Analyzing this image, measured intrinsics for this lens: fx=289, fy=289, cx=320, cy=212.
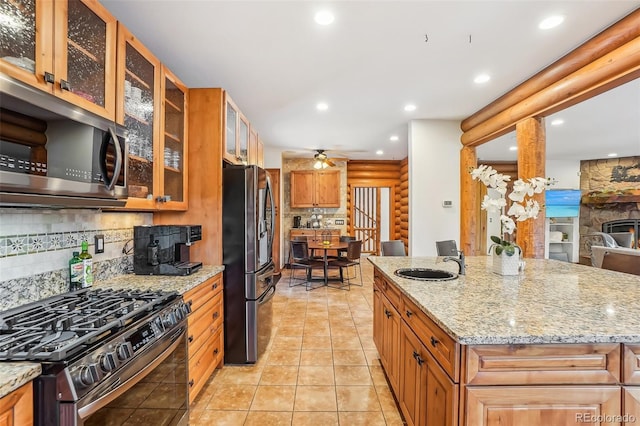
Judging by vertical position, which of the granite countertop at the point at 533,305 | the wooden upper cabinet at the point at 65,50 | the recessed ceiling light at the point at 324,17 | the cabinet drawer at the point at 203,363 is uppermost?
the recessed ceiling light at the point at 324,17

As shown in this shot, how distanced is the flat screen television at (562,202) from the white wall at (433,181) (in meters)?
4.76

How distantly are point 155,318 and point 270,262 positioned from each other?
1.68m

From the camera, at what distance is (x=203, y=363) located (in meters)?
2.11

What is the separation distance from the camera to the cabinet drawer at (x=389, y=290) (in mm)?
1903

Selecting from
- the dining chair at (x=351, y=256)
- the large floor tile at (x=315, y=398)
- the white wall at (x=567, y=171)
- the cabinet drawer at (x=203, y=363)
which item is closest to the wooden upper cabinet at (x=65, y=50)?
the cabinet drawer at (x=203, y=363)

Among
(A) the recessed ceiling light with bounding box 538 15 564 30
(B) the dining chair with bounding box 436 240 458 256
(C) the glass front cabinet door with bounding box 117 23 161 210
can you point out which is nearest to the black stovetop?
(C) the glass front cabinet door with bounding box 117 23 161 210

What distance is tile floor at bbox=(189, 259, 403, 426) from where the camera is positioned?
1932mm

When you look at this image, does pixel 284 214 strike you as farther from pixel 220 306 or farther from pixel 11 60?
pixel 11 60

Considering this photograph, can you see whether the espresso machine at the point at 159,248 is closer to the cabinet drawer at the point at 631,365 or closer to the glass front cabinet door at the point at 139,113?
the glass front cabinet door at the point at 139,113

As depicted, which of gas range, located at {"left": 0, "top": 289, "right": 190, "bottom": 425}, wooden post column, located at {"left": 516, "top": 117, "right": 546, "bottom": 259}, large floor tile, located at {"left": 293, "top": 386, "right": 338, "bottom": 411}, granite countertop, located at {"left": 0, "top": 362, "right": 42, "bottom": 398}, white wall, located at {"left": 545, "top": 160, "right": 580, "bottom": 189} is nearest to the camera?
granite countertop, located at {"left": 0, "top": 362, "right": 42, "bottom": 398}

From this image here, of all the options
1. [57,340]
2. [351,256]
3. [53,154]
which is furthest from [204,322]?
[351,256]

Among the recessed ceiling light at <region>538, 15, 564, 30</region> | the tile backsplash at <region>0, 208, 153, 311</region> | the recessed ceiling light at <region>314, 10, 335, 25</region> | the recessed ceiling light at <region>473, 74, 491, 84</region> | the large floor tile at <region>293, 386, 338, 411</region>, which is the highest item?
the recessed ceiling light at <region>473, 74, 491, 84</region>

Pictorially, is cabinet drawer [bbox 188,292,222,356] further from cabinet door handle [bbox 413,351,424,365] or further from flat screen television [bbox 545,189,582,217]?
flat screen television [bbox 545,189,582,217]

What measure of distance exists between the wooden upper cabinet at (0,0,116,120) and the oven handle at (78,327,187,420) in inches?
48.4
